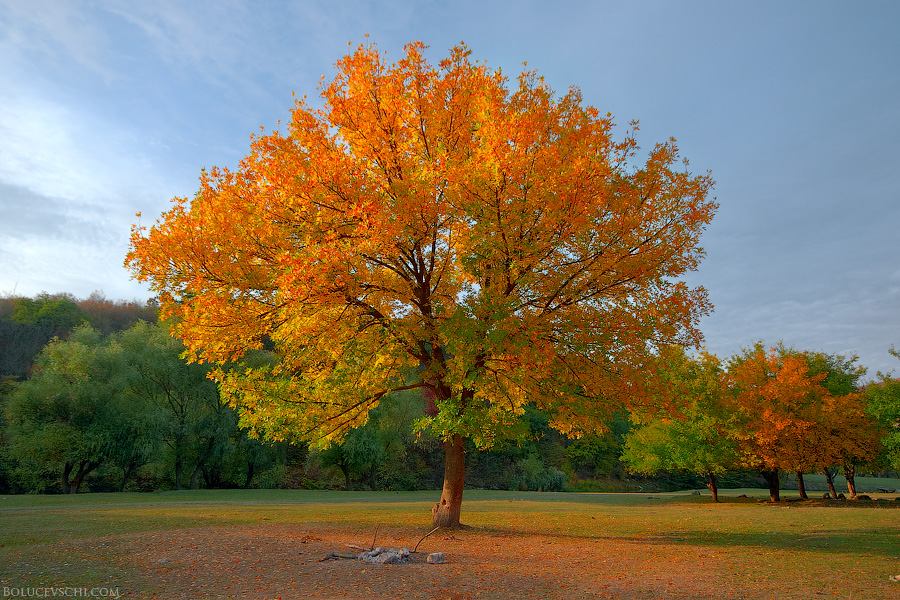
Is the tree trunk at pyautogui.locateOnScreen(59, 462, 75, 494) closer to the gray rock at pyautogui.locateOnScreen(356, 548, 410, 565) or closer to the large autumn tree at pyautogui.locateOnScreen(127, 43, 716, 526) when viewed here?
the large autumn tree at pyautogui.locateOnScreen(127, 43, 716, 526)

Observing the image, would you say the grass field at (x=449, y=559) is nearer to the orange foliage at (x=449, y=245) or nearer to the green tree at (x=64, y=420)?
the orange foliage at (x=449, y=245)

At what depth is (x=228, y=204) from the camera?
11.3 m

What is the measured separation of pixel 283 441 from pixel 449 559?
2282cm

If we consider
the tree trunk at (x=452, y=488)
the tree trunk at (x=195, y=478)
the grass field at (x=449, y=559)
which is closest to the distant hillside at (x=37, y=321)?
the tree trunk at (x=195, y=478)

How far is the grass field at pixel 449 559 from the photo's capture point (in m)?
7.54

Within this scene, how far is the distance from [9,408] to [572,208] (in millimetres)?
34337

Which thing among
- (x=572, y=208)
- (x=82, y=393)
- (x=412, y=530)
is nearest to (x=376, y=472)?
(x=82, y=393)

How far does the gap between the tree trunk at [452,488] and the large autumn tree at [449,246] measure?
6.73 feet

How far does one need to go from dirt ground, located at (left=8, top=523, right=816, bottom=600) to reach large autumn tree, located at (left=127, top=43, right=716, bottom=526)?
2640 millimetres

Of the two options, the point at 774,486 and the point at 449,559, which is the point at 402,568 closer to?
the point at 449,559

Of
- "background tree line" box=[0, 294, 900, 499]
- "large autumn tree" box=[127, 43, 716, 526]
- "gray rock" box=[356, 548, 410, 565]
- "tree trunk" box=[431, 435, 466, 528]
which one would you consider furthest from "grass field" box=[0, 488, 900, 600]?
"background tree line" box=[0, 294, 900, 499]

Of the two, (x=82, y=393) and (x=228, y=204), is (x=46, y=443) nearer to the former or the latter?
(x=82, y=393)

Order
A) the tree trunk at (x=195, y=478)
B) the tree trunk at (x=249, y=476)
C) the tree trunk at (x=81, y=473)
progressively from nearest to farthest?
the tree trunk at (x=81, y=473) < the tree trunk at (x=195, y=478) < the tree trunk at (x=249, y=476)

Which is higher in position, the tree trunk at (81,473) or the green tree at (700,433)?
the green tree at (700,433)
